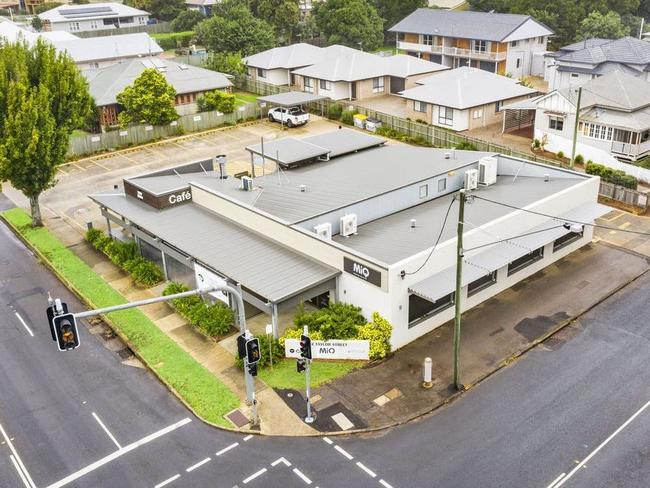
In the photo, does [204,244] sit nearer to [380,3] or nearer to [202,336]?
[202,336]

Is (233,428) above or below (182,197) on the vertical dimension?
below

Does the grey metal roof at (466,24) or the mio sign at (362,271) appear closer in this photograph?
the mio sign at (362,271)

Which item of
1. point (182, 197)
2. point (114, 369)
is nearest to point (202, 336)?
point (114, 369)

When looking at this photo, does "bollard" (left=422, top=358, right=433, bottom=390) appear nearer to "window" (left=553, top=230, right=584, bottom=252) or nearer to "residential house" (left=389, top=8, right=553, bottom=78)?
"window" (left=553, top=230, right=584, bottom=252)

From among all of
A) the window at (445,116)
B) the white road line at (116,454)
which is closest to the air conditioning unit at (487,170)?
the window at (445,116)

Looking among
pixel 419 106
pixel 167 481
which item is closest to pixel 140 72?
pixel 419 106

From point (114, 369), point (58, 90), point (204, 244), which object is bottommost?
point (114, 369)

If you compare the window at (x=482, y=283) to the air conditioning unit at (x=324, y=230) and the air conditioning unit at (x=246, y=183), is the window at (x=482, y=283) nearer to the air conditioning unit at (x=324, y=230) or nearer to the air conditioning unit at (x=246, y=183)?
the air conditioning unit at (x=324, y=230)
